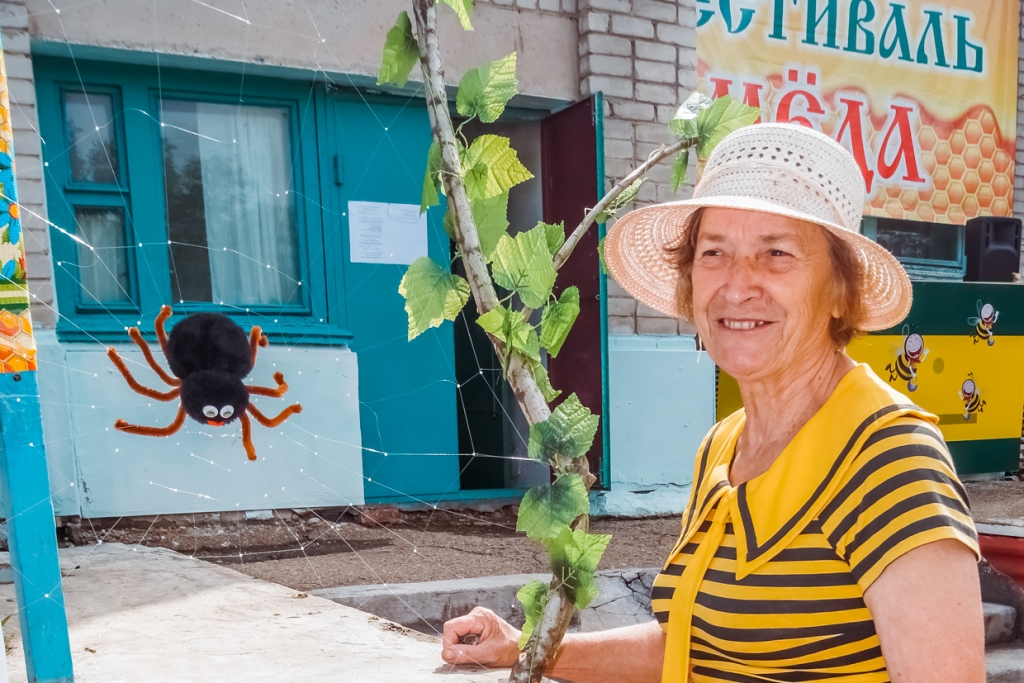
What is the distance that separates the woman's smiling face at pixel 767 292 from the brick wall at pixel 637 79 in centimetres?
371

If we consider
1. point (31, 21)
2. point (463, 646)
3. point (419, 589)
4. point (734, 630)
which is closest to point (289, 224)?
point (31, 21)

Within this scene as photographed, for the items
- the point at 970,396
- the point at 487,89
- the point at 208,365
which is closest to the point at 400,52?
the point at 487,89

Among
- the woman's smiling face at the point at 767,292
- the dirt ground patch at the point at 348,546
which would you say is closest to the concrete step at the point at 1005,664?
the dirt ground patch at the point at 348,546

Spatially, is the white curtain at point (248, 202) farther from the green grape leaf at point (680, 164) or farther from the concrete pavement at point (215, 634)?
the green grape leaf at point (680, 164)

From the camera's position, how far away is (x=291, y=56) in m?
4.09

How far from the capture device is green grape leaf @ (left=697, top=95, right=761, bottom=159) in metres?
1.38

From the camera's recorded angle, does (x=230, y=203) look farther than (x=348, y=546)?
Yes

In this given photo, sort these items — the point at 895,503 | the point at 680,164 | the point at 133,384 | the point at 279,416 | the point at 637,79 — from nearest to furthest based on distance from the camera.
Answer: the point at 895,503
the point at 680,164
the point at 133,384
the point at 279,416
the point at 637,79

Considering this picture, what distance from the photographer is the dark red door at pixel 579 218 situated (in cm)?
468

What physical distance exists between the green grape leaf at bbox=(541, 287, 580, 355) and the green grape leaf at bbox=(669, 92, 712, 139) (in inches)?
15.5

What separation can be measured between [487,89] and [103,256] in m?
3.14

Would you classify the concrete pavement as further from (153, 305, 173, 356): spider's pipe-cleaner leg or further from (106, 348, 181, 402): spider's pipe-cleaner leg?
(153, 305, 173, 356): spider's pipe-cleaner leg

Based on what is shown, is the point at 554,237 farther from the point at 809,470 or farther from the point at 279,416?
the point at 279,416

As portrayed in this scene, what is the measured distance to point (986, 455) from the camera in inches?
245
